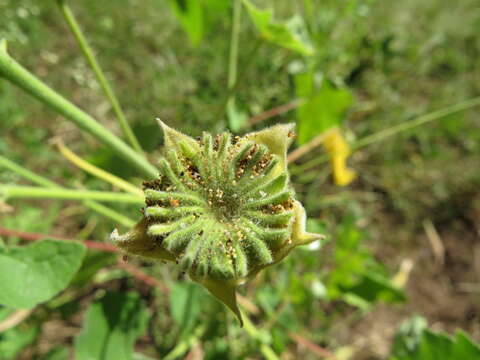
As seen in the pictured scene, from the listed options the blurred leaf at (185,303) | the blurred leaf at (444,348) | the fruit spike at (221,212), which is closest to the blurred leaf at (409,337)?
the blurred leaf at (444,348)

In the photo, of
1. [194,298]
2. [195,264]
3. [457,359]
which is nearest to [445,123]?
[457,359]

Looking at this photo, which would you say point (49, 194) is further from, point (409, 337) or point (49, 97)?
point (409, 337)

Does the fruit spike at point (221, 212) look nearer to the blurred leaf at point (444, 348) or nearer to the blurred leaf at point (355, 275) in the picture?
the blurred leaf at point (444, 348)

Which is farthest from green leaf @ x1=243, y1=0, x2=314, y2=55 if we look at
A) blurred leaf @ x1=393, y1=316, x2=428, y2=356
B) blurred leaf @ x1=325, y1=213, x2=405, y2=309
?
blurred leaf @ x1=393, y1=316, x2=428, y2=356

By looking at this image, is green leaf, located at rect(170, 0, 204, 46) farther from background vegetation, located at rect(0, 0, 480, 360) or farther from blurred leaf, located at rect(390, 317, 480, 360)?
blurred leaf, located at rect(390, 317, 480, 360)

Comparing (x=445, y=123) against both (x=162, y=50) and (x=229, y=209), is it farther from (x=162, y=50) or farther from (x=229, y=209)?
(x=229, y=209)
